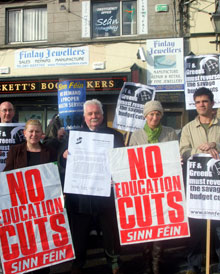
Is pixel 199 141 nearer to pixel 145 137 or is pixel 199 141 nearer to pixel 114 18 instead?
pixel 145 137

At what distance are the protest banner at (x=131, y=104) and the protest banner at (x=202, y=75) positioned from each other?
0.64 m

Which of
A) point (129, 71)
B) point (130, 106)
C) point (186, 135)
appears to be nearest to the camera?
point (186, 135)

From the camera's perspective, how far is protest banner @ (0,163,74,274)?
3.17 metres

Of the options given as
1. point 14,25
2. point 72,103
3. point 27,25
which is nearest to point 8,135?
point 72,103

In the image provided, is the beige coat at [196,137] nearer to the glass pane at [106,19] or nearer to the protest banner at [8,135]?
the protest banner at [8,135]

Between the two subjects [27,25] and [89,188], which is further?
[27,25]

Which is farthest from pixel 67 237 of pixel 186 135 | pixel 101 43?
pixel 101 43

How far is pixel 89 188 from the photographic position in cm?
322

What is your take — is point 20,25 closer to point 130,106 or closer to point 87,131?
point 130,106

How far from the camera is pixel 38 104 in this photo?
10.4 m

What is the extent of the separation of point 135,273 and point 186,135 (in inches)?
69.2

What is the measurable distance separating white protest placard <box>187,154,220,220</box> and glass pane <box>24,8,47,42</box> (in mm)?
8625

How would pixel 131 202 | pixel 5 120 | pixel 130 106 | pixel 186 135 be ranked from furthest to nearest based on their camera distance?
pixel 130 106 → pixel 5 120 → pixel 186 135 → pixel 131 202

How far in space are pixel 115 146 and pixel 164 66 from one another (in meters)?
6.89
